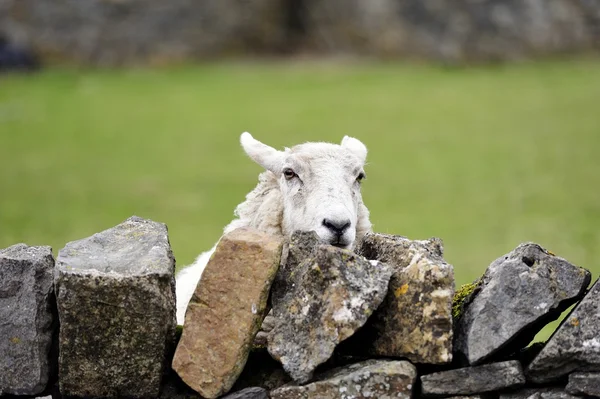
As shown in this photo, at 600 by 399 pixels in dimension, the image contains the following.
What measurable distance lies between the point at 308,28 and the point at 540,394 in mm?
29158

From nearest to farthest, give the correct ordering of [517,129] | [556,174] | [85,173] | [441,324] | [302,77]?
[441,324] < [556,174] < [85,173] < [517,129] < [302,77]

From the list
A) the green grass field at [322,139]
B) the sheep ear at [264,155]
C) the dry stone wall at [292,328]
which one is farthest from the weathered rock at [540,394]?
the green grass field at [322,139]

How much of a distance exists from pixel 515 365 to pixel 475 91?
23704 millimetres

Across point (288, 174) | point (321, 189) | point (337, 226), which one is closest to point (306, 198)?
point (321, 189)

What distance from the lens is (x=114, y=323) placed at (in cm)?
523

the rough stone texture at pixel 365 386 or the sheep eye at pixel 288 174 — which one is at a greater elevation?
the sheep eye at pixel 288 174

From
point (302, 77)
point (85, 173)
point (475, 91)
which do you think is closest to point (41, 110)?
point (85, 173)

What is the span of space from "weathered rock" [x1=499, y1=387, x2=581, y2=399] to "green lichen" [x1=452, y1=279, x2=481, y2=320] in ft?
1.72

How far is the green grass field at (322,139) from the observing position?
18406 millimetres

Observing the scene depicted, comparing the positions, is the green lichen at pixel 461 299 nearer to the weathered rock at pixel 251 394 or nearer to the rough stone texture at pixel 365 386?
the rough stone texture at pixel 365 386

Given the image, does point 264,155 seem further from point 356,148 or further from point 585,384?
point 585,384

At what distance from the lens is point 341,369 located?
540 cm

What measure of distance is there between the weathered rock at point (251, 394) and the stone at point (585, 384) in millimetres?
1630

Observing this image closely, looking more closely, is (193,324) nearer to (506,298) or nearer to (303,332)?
(303,332)
